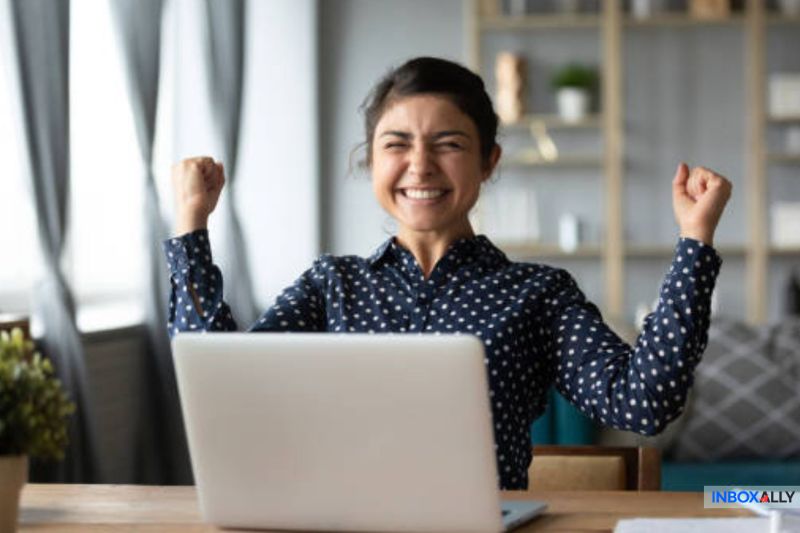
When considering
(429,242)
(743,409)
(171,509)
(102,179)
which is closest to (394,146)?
(429,242)

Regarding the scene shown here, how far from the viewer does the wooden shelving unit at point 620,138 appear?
23.5 feet

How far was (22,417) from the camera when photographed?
1394 mm

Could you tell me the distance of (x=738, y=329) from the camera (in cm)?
433

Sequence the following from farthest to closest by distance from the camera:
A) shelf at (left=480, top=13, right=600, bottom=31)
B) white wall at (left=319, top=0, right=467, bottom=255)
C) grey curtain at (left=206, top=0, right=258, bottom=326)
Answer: white wall at (left=319, top=0, right=467, bottom=255)
shelf at (left=480, top=13, right=600, bottom=31)
grey curtain at (left=206, top=0, right=258, bottom=326)

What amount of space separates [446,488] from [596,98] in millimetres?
6136

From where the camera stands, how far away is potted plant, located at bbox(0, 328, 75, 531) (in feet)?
4.55

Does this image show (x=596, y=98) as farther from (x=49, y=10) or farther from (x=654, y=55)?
(x=49, y=10)

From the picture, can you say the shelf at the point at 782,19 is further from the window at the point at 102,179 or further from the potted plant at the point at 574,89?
the window at the point at 102,179

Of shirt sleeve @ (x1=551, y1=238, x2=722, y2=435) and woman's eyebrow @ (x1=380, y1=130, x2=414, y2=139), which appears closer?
shirt sleeve @ (x1=551, y1=238, x2=722, y2=435)

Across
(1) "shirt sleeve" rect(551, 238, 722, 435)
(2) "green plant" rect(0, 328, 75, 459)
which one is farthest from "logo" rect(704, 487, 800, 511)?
(2) "green plant" rect(0, 328, 75, 459)

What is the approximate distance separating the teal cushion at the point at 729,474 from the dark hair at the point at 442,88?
2.11 meters

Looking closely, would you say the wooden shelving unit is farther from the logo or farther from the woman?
the logo

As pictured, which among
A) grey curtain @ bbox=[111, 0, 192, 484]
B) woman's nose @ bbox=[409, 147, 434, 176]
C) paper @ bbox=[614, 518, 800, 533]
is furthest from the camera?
grey curtain @ bbox=[111, 0, 192, 484]

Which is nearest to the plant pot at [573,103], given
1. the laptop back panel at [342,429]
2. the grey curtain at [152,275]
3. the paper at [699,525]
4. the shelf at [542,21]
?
the shelf at [542,21]
